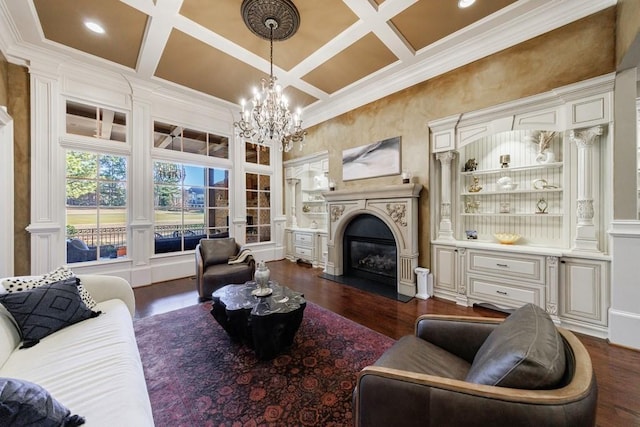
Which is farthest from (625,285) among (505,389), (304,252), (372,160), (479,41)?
(304,252)

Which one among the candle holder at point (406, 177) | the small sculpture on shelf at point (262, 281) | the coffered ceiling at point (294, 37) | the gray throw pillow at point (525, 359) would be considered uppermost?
the coffered ceiling at point (294, 37)

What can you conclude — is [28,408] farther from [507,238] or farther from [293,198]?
[293,198]

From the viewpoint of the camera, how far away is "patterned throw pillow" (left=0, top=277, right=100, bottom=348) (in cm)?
156

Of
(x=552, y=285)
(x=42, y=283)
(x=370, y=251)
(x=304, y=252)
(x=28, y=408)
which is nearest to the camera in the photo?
(x=28, y=408)

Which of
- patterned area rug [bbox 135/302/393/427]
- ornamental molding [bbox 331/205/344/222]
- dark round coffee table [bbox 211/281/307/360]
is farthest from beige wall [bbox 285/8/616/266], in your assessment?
dark round coffee table [bbox 211/281/307/360]

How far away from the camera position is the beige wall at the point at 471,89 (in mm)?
2387

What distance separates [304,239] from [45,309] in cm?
428

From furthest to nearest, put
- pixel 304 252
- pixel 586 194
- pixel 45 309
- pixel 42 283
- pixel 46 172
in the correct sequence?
pixel 304 252 → pixel 46 172 → pixel 586 194 → pixel 42 283 → pixel 45 309

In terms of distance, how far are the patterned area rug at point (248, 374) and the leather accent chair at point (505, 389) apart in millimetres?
678

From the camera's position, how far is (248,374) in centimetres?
186

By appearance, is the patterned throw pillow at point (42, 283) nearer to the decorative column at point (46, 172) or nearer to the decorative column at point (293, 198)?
the decorative column at point (46, 172)

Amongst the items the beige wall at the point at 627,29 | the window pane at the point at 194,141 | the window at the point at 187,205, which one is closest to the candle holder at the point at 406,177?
the beige wall at the point at 627,29

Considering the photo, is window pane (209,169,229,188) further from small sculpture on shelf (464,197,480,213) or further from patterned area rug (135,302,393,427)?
small sculpture on shelf (464,197,480,213)

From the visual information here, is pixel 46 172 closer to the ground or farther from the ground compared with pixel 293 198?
farther from the ground
